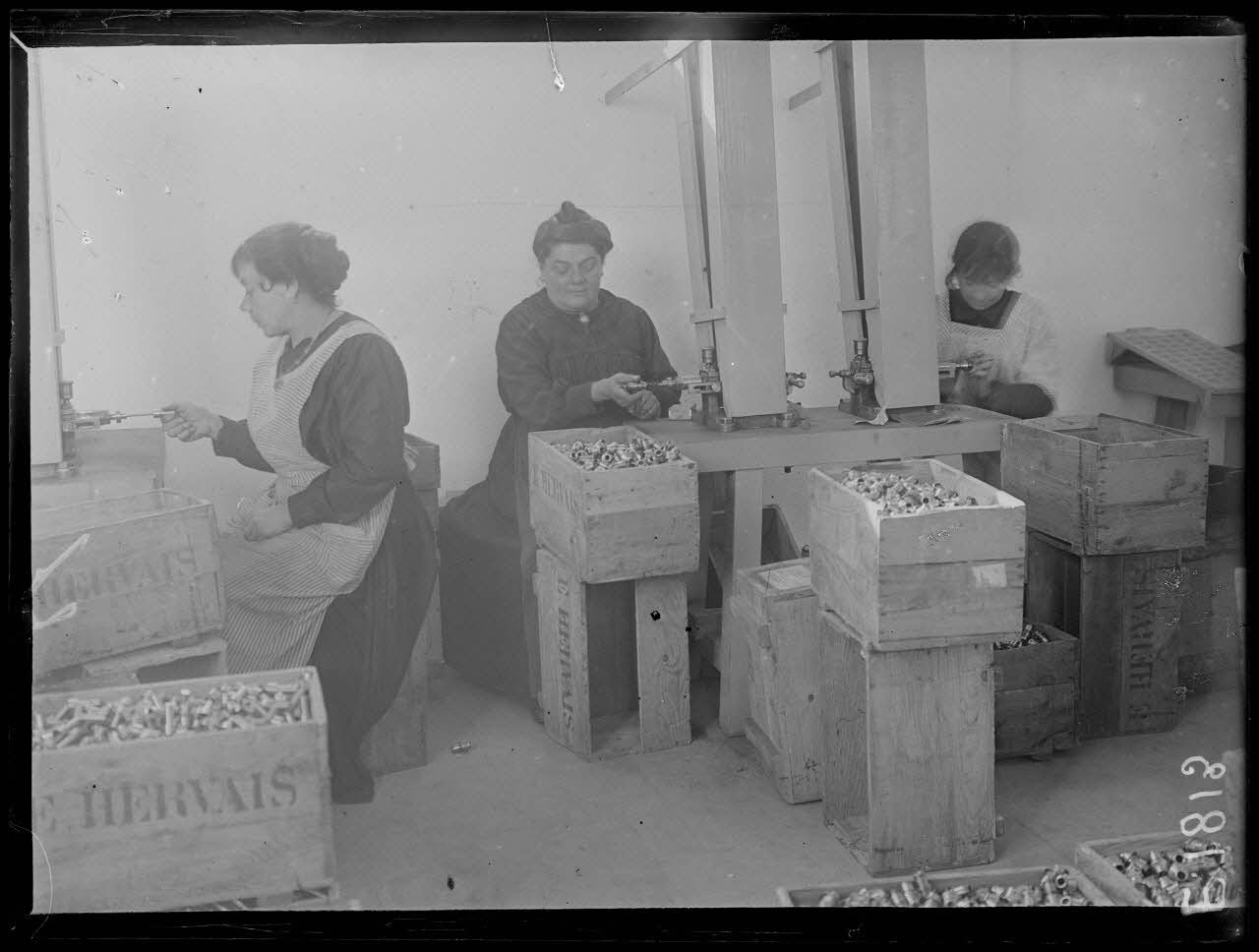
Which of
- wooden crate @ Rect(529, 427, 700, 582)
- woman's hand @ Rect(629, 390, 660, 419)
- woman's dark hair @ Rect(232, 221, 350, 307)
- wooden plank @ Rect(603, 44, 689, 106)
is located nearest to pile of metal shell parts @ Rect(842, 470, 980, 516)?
wooden crate @ Rect(529, 427, 700, 582)

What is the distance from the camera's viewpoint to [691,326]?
3.89 m

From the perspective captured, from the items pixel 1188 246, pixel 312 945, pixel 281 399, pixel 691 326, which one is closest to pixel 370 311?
pixel 281 399

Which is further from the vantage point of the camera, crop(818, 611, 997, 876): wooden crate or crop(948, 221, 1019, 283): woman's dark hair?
crop(948, 221, 1019, 283): woman's dark hair

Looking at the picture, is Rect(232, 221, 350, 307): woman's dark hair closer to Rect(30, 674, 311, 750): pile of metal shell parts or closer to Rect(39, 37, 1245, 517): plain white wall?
Rect(39, 37, 1245, 517): plain white wall

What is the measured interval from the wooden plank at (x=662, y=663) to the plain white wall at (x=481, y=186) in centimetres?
66

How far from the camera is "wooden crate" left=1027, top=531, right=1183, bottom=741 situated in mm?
4098

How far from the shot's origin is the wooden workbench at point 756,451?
3930 mm

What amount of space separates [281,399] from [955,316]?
2043 mm

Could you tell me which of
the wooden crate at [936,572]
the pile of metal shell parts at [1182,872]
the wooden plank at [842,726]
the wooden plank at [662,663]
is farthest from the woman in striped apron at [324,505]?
the pile of metal shell parts at [1182,872]

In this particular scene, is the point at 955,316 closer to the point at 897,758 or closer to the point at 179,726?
the point at 897,758

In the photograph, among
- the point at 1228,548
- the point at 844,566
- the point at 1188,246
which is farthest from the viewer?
the point at 1228,548

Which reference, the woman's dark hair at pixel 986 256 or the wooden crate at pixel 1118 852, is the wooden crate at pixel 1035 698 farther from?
the woman's dark hair at pixel 986 256

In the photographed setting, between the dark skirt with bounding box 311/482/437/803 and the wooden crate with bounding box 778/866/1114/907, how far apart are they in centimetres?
127

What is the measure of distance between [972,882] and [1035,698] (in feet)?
2.69
